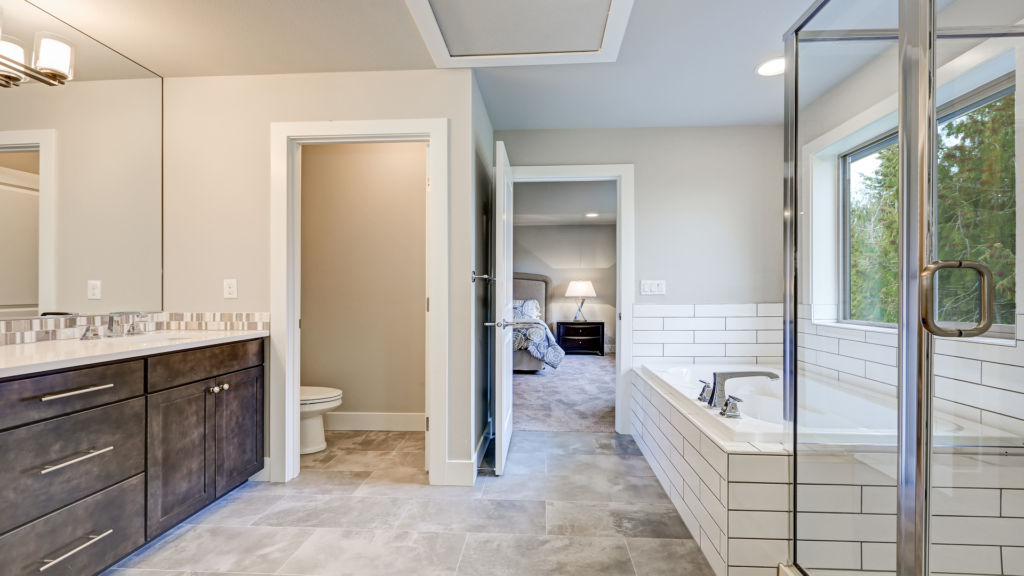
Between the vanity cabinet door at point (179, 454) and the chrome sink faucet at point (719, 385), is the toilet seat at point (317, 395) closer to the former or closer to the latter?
the vanity cabinet door at point (179, 454)

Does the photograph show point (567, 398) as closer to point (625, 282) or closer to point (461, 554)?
point (625, 282)

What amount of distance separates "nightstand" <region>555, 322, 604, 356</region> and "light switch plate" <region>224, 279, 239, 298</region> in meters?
5.31

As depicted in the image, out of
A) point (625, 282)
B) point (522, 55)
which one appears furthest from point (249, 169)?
point (625, 282)

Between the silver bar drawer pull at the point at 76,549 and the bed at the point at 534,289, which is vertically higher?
the bed at the point at 534,289

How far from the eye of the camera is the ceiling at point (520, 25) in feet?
6.11

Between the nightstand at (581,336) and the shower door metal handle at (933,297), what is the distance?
20.6ft

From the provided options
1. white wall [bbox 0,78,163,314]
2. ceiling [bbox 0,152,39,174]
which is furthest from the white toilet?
ceiling [bbox 0,152,39,174]

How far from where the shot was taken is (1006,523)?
95cm

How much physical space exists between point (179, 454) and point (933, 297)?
247cm

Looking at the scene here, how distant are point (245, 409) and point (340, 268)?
53.1 inches

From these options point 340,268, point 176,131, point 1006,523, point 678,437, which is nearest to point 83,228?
point 176,131

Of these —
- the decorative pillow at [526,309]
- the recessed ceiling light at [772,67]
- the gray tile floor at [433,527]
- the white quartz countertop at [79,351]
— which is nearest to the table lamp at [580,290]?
the decorative pillow at [526,309]

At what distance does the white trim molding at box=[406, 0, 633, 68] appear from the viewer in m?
1.86

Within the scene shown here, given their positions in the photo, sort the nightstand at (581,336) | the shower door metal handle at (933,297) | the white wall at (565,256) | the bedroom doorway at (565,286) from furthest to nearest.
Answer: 1. the white wall at (565,256)
2. the nightstand at (581,336)
3. the bedroom doorway at (565,286)
4. the shower door metal handle at (933,297)
